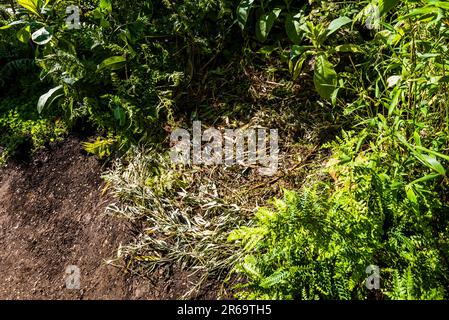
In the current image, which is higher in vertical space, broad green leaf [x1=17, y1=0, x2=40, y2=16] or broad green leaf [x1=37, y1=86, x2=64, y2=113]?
broad green leaf [x1=17, y1=0, x2=40, y2=16]

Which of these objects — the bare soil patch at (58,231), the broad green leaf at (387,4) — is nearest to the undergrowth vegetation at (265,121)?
the broad green leaf at (387,4)

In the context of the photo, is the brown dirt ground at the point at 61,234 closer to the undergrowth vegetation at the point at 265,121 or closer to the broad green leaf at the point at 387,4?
the undergrowth vegetation at the point at 265,121

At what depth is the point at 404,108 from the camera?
1957 millimetres

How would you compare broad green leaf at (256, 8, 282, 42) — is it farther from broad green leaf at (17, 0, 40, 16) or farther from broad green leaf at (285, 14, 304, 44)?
broad green leaf at (17, 0, 40, 16)

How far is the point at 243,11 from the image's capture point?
2.84 m

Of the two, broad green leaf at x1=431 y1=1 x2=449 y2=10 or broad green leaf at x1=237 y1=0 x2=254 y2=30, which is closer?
broad green leaf at x1=431 y1=1 x2=449 y2=10

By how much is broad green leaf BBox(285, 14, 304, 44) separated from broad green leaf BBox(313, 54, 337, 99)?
242mm

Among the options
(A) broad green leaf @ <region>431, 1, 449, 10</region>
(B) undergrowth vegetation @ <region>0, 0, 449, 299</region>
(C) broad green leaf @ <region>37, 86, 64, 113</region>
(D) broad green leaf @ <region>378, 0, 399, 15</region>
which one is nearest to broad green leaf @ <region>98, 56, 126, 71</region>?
(B) undergrowth vegetation @ <region>0, 0, 449, 299</region>

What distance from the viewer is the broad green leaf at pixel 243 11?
9.29ft

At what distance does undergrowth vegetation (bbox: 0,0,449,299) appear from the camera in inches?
70.3

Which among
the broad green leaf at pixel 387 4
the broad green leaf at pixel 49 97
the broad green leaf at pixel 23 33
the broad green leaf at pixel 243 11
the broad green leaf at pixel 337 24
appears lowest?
the broad green leaf at pixel 49 97

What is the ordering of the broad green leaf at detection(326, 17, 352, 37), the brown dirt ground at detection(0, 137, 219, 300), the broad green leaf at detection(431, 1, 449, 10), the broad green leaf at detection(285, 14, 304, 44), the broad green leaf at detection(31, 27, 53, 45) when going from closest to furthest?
the broad green leaf at detection(431, 1, 449, 10), the brown dirt ground at detection(0, 137, 219, 300), the broad green leaf at detection(326, 17, 352, 37), the broad green leaf at detection(31, 27, 53, 45), the broad green leaf at detection(285, 14, 304, 44)

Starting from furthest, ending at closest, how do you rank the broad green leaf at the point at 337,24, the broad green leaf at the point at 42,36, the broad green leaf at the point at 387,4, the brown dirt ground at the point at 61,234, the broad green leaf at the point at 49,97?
the broad green leaf at the point at 49,97 → the broad green leaf at the point at 42,36 → the broad green leaf at the point at 337,24 → the brown dirt ground at the point at 61,234 → the broad green leaf at the point at 387,4

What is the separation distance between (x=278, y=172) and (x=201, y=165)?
0.48 metres
